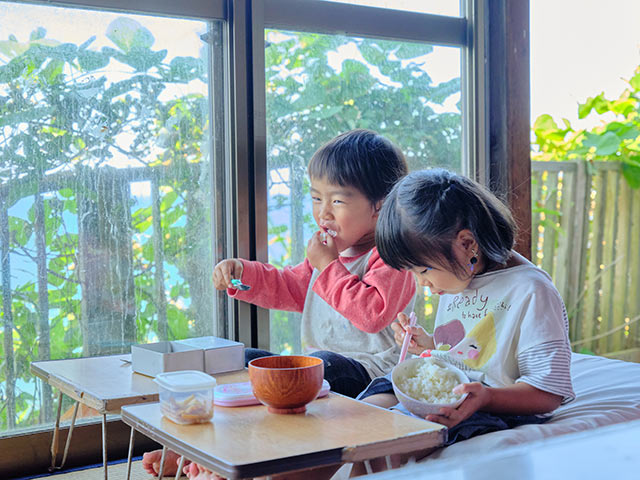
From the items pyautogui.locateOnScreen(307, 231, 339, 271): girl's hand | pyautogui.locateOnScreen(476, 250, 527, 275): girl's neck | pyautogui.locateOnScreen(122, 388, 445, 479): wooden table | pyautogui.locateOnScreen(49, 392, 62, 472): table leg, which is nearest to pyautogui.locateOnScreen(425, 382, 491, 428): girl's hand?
pyautogui.locateOnScreen(122, 388, 445, 479): wooden table

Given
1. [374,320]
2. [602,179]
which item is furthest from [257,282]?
[602,179]

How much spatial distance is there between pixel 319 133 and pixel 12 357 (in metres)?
1.18

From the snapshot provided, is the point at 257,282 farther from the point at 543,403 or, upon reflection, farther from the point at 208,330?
the point at 543,403

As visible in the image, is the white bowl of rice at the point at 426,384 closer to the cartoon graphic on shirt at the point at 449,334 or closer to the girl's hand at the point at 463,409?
the girl's hand at the point at 463,409

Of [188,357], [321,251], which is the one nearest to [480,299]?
[321,251]

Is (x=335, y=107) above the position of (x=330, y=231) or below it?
above

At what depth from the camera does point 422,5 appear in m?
2.48

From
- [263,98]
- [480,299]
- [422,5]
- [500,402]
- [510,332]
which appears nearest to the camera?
[500,402]

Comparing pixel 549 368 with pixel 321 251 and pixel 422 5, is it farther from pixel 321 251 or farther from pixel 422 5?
pixel 422 5

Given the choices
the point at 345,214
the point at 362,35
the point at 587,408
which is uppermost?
the point at 362,35

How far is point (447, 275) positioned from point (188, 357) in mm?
588

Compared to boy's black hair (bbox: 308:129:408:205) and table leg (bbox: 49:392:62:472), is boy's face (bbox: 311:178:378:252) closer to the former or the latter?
boy's black hair (bbox: 308:129:408:205)

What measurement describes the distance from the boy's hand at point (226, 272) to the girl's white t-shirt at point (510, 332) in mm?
697

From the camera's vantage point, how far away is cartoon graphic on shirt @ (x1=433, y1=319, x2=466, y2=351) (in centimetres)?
158
